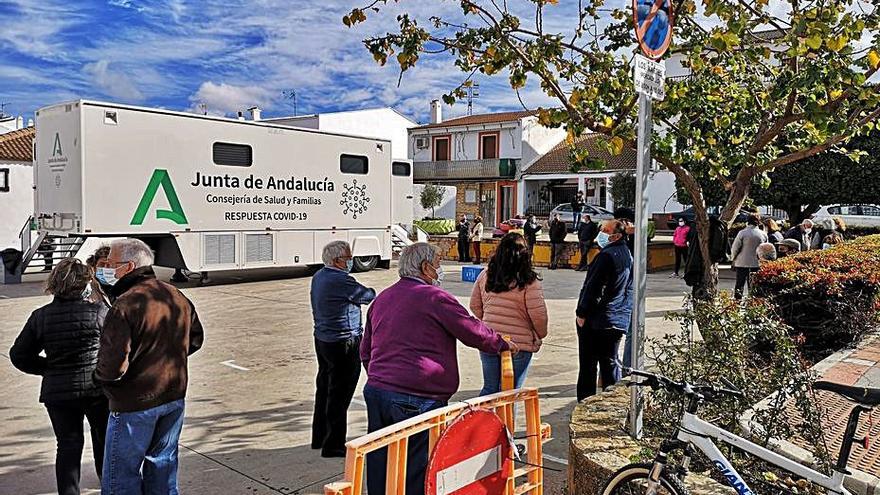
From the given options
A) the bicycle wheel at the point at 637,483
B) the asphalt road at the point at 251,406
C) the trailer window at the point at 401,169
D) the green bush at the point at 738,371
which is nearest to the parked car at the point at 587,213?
the trailer window at the point at 401,169

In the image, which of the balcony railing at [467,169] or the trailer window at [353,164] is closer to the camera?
the trailer window at [353,164]

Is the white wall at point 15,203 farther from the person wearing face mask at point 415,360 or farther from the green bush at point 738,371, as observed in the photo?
the green bush at point 738,371

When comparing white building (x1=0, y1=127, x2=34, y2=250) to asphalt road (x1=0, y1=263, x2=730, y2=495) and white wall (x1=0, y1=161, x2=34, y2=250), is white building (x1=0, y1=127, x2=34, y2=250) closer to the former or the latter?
white wall (x1=0, y1=161, x2=34, y2=250)

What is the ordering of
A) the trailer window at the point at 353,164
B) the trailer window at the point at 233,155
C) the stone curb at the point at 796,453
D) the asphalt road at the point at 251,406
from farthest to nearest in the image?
the trailer window at the point at 353,164, the trailer window at the point at 233,155, the asphalt road at the point at 251,406, the stone curb at the point at 796,453

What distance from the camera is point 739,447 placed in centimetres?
289

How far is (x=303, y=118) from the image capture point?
45.7 metres

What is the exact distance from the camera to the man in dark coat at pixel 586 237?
64.3ft

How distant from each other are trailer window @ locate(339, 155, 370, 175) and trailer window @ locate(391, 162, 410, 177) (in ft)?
10.2

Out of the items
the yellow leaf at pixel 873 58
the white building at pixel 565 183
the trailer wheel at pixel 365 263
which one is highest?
the white building at pixel 565 183

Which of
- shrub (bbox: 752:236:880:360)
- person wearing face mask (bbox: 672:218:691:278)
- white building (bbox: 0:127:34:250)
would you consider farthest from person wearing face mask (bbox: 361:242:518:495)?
white building (bbox: 0:127:34:250)

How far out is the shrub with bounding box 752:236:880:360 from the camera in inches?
262

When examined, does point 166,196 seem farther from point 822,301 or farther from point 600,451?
point 600,451

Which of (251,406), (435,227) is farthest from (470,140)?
(251,406)

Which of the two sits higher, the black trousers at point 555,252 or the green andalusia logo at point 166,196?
the green andalusia logo at point 166,196
